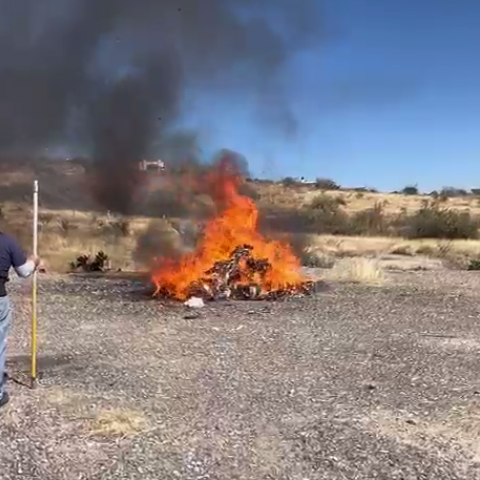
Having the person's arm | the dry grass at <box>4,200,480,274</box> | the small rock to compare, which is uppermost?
the person's arm

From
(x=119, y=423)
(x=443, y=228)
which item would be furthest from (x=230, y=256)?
(x=443, y=228)

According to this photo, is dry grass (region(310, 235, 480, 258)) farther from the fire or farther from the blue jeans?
the blue jeans

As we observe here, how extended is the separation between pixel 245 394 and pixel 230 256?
754 cm

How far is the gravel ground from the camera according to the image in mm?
6379

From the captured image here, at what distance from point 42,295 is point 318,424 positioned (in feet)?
32.0

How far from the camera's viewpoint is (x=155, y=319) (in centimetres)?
1322

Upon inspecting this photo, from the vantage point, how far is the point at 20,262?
7734 millimetres

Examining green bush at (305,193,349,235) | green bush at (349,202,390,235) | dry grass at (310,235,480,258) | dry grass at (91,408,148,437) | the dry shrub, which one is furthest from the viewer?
green bush at (349,202,390,235)

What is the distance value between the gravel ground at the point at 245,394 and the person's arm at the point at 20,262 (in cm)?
125

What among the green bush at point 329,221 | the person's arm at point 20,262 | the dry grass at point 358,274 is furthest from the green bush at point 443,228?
the person's arm at point 20,262

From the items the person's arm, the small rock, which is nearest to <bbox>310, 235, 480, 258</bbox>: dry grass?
the small rock

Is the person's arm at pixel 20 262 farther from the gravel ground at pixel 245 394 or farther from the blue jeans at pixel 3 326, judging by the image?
the gravel ground at pixel 245 394

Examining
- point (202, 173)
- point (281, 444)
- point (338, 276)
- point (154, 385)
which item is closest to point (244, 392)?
point (154, 385)

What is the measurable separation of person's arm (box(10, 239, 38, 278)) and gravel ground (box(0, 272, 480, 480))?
1.25m
